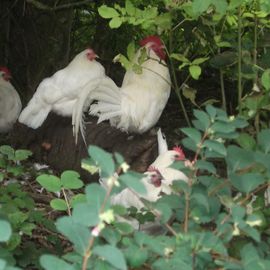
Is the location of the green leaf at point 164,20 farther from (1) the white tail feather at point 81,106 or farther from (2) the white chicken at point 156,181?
(1) the white tail feather at point 81,106

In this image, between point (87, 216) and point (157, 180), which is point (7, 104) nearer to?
point (157, 180)

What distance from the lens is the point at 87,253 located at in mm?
1278

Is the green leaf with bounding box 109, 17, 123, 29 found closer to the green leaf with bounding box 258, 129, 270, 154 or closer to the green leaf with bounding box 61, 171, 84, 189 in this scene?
the green leaf with bounding box 61, 171, 84, 189

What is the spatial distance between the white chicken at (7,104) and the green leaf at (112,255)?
4.78m

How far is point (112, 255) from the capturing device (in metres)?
1.19

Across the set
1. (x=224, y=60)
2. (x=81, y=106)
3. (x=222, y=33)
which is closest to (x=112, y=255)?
(x=224, y=60)

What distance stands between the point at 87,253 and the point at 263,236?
81 centimetres

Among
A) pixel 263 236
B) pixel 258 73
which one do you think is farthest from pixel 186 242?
pixel 258 73

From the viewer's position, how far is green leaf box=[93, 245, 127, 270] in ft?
3.87

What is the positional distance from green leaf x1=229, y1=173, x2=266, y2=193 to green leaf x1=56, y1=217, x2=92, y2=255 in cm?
43

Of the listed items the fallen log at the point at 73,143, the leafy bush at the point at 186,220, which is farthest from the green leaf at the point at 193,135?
the fallen log at the point at 73,143

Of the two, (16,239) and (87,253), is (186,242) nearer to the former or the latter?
(87,253)

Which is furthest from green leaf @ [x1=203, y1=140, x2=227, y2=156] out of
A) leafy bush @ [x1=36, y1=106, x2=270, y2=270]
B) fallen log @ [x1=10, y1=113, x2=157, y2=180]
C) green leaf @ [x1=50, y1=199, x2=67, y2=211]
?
fallen log @ [x1=10, y1=113, x2=157, y2=180]

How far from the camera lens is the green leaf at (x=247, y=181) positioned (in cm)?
151
